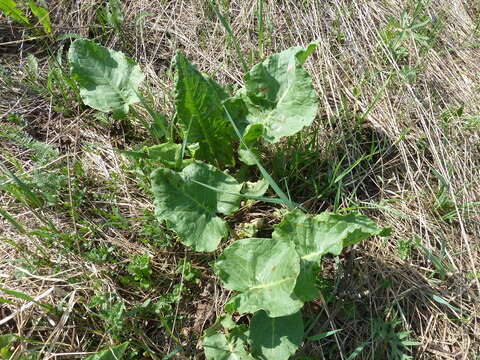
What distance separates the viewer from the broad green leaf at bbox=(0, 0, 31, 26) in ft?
7.78

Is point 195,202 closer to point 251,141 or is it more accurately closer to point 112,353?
point 251,141

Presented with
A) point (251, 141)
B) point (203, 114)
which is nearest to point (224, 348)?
point (251, 141)

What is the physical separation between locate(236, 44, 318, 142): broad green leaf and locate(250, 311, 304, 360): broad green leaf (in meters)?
0.80

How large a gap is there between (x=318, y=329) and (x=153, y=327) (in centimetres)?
70

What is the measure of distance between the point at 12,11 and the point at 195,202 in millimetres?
1639

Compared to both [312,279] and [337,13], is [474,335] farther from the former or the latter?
[337,13]

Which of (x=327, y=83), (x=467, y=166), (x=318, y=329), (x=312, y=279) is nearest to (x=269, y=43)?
(x=327, y=83)

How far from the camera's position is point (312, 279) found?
5.36 ft

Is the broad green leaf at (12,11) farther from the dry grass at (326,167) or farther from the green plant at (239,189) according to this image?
the green plant at (239,189)

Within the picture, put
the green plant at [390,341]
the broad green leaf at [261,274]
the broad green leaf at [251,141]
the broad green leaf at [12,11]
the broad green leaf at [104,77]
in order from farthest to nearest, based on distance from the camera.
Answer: the broad green leaf at [12,11] → the broad green leaf at [104,77] → the broad green leaf at [251,141] → the green plant at [390,341] → the broad green leaf at [261,274]

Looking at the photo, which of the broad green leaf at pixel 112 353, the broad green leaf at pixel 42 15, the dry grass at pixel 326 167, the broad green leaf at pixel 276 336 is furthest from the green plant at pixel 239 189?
the broad green leaf at pixel 42 15

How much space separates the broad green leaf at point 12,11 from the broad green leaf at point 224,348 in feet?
6.83

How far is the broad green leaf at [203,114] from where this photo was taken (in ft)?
6.29

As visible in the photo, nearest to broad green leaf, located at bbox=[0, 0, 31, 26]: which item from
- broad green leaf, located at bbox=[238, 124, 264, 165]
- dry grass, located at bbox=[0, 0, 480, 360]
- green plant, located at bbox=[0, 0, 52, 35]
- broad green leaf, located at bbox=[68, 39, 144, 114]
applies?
green plant, located at bbox=[0, 0, 52, 35]
